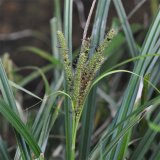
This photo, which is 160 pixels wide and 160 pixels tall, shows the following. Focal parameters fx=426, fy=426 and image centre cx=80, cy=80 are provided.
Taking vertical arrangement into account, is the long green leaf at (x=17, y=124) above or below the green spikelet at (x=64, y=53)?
below

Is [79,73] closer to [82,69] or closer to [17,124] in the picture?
[82,69]

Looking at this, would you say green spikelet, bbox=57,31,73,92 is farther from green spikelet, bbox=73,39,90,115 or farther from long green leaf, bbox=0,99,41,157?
long green leaf, bbox=0,99,41,157

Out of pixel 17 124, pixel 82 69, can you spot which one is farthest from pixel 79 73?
pixel 17 124

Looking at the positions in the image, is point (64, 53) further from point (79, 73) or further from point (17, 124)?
point (17, 124)

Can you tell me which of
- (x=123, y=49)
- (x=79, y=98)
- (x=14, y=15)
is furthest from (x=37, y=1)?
(x=79, y=98)

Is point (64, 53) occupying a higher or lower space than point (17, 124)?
higher

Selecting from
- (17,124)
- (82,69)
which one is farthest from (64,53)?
(17,124)

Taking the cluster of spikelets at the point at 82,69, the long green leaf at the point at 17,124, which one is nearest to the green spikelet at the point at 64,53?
the cluster of spikelets at the point at 82,69

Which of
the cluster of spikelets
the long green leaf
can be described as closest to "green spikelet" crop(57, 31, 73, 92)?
the cluster of spikelets

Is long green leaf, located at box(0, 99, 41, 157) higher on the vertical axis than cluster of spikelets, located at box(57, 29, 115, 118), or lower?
lower

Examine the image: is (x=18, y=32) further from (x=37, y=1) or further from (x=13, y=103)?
(x=13, y=103)

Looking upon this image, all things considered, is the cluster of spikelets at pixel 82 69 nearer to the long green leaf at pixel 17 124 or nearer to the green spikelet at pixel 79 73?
the green spikelet at pixel 79 73
